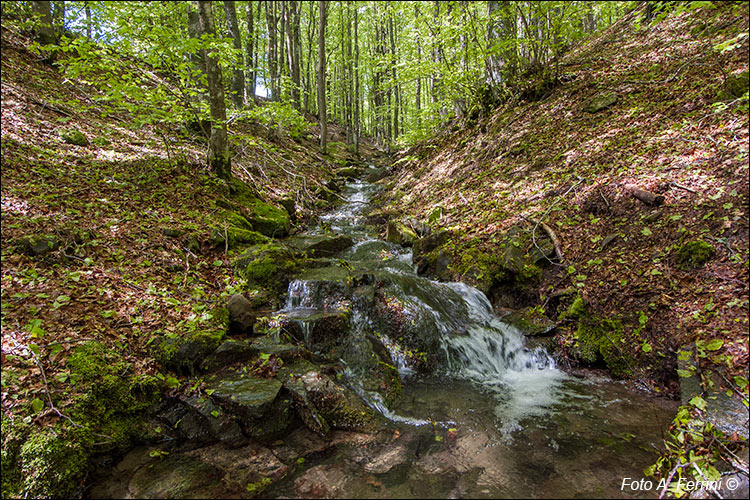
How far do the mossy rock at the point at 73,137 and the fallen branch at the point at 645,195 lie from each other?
1043 cm

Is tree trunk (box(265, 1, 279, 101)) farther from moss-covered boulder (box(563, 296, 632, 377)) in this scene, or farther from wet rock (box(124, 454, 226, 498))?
wet rock (box(124, 454, 226, 498))

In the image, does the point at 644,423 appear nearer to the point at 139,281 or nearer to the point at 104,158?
the point at 139,281

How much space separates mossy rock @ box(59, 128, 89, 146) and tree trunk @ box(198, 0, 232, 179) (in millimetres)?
2417

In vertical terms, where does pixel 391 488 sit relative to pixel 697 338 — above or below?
below

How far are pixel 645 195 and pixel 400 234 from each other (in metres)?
4.90

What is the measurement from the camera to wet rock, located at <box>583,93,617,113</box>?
7.68 meters

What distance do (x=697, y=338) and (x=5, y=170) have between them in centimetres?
976

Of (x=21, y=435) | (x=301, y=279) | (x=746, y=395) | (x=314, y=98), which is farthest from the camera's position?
(x=314, y=98)

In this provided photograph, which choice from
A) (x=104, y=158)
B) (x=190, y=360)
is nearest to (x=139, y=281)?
(x=190, y=360)

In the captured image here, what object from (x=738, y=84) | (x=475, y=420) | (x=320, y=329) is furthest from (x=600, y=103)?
(x=320, y=329)

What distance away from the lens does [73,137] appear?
23.5 feet

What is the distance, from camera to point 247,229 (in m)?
7.34

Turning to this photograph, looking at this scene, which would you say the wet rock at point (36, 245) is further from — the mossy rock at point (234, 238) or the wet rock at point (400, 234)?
the wet rock at point (400, 234)

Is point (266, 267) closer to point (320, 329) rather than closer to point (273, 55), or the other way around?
point (320, 329)
